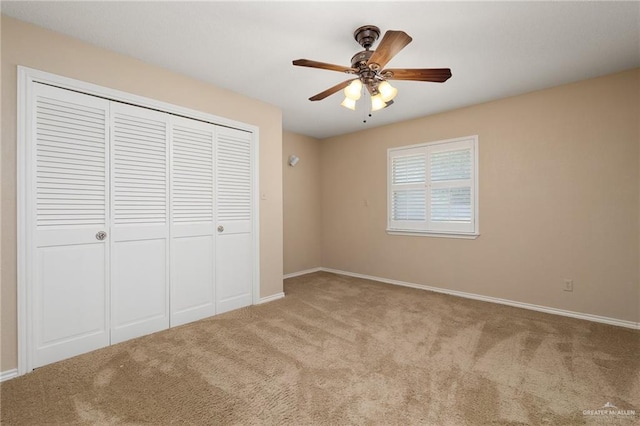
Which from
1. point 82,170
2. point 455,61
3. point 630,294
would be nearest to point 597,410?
point 630,294

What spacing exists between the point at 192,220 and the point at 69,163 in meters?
1.10

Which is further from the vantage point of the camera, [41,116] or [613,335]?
[613,335]

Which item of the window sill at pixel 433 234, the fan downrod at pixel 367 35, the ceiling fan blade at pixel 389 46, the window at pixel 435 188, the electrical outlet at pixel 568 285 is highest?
the fan downrod at pixel 367 35

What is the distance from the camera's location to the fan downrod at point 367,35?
7.17 feet

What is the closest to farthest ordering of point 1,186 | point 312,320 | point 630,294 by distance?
point 1,186 < point 630,294 < point 312,320

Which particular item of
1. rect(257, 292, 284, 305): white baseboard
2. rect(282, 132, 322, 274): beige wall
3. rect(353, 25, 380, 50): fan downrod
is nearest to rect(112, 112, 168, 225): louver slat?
rect(257, 292, 284, 305): white baseboard

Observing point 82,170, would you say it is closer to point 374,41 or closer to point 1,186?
point 1,186

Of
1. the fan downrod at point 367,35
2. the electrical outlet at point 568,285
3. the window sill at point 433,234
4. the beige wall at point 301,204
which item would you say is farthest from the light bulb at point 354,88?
the electrical outlet at point 568,285

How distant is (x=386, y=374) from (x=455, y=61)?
105 inches

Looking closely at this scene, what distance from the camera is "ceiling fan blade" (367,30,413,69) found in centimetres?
174

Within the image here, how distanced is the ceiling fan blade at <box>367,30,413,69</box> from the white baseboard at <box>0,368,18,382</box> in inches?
129

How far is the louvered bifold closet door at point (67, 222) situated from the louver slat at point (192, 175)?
59 cm

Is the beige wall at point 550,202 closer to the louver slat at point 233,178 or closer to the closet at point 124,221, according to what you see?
the louver slat at point 233,178

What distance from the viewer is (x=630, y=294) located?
9.62ft
